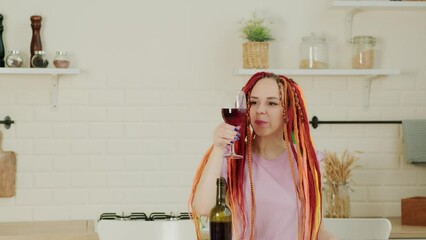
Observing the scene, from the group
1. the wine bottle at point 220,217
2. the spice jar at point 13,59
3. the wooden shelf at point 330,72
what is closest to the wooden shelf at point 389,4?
the wooden shelf at point 330,72

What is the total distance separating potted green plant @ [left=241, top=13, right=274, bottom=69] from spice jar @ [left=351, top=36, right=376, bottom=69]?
488 mm

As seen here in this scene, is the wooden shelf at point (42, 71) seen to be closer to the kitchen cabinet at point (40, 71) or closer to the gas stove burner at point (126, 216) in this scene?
the kitchen cabinet at point (40, 71)

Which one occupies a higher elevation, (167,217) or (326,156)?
(326,156)

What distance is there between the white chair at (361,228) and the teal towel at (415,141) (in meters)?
1.18

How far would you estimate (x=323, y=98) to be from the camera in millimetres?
4336

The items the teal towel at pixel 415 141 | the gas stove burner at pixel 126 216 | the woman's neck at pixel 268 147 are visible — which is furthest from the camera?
the teal towel at pixel 415 141

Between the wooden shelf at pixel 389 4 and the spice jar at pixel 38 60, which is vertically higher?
the wooden shelf at pixel 389 4

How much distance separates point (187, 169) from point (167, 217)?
0.31 metres

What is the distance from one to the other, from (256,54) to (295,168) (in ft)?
5.83

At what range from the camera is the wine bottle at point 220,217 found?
2.20 meters

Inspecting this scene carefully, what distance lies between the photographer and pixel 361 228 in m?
3.18

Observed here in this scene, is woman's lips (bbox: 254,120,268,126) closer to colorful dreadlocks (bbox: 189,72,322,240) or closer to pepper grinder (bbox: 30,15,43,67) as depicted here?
colorful dreadlocks (bbox: 189,72,322,240)

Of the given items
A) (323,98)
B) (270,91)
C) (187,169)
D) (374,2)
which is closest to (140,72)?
(187,169)

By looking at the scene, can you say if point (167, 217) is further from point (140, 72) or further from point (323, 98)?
point (323, 98)
